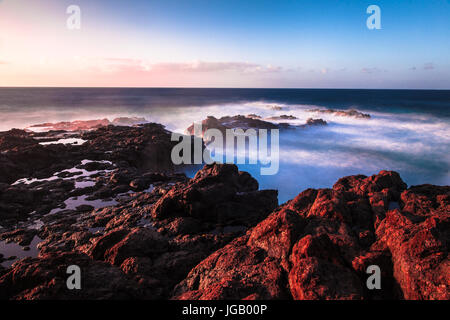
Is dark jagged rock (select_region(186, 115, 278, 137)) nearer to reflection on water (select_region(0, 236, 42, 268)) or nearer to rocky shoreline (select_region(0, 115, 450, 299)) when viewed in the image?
rocky shoreline (select_region(0, 115, 450, 299))

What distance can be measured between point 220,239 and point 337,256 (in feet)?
13.4

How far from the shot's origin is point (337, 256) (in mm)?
4922

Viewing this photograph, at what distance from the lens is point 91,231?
9.23 metres

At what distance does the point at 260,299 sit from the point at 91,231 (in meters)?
8.00

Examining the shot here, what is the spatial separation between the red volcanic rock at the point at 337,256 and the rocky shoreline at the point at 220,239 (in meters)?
0.02

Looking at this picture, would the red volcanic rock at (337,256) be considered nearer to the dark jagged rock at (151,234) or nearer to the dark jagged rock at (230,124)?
the dark jagged rock at (151,234)

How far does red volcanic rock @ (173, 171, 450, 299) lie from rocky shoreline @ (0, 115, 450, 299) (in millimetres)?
24

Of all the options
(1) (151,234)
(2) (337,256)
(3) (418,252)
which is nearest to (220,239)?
(1) (151,234)

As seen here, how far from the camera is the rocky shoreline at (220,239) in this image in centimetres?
451

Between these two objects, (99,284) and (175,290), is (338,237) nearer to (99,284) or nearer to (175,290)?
(175,290)

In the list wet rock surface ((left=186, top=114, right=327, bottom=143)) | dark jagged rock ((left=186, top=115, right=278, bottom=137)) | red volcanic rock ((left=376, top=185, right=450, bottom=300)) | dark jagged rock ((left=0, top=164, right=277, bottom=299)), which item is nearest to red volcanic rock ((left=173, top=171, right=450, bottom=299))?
red volcanic rock ((left=376, top=185, right=450, bottom=300))

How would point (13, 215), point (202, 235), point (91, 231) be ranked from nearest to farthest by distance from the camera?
point (202, 235), point (91, 231), point (13, 215)
